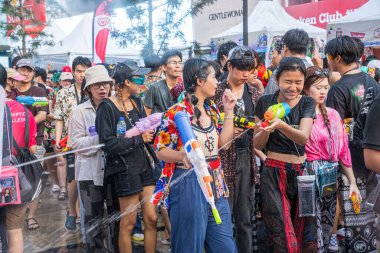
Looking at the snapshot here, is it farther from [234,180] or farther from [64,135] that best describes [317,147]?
[64,135]

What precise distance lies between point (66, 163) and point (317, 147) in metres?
2.48

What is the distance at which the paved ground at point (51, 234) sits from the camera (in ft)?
11.4

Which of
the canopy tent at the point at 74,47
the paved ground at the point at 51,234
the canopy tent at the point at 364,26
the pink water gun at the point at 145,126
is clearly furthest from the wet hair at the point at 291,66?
the canopy tent at the point at 74,47

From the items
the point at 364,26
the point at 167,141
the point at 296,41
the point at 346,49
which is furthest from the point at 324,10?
the point at 167,141

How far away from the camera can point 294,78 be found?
331cm

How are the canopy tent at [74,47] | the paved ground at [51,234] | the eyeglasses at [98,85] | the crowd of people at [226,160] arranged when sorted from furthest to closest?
the canopy tent at [74,47], the eyeglasses at [98,85], the paved ground at [51,234], the crowd of people at [226,160]

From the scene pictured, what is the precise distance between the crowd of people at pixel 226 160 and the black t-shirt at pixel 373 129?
628 mm

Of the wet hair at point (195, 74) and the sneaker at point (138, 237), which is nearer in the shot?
the wet hair at point (195, 74)

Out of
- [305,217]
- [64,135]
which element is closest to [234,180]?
[305,217]

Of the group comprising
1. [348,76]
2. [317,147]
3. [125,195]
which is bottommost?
[125,195]

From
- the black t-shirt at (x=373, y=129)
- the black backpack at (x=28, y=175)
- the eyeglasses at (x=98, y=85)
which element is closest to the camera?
the black t-shirt at (x=373, y=129)

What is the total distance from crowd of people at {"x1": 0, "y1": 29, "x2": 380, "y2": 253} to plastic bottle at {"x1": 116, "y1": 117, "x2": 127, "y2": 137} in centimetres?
1

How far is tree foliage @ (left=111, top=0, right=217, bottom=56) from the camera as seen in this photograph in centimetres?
323

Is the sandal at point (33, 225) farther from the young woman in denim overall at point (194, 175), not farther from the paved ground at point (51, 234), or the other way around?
the young woman in denim overall at point (194, 175)
